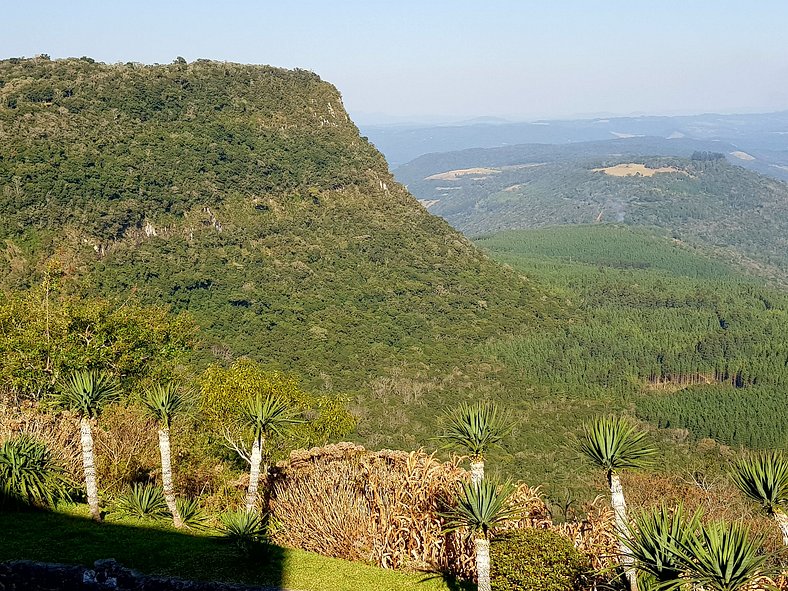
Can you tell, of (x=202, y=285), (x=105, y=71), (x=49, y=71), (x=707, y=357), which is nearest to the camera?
(x=202, y=285)

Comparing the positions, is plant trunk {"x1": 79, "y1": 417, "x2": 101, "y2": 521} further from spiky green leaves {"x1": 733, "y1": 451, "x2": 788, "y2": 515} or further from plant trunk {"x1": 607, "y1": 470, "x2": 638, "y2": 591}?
spiky green leaves {"x1": 733, "y1": 451, "x2": 788, "y2": 515}

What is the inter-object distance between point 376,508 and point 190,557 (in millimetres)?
3938

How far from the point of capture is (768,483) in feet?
35.1

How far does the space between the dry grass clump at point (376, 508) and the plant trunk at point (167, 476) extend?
7.22 ft

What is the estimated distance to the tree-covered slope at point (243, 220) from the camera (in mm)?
60156

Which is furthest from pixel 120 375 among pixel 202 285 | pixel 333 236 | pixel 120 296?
pixel 333 236

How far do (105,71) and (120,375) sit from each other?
64443 millimetres

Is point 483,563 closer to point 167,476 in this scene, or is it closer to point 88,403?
point 167,476

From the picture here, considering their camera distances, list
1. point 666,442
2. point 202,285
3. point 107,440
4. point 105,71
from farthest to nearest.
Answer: point 105,71 → point 202,285 → point 666,442 → point 107,440

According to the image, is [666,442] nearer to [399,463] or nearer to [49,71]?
[399,463]

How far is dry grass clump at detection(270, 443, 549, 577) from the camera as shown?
13.7 m

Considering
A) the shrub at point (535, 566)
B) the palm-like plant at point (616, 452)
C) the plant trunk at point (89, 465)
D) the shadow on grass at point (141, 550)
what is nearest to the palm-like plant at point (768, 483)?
the palm-like plant at point (616, 452)

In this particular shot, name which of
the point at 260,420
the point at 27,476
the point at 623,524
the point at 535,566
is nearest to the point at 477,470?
the point at 535,566

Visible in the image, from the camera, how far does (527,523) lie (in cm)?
1402
